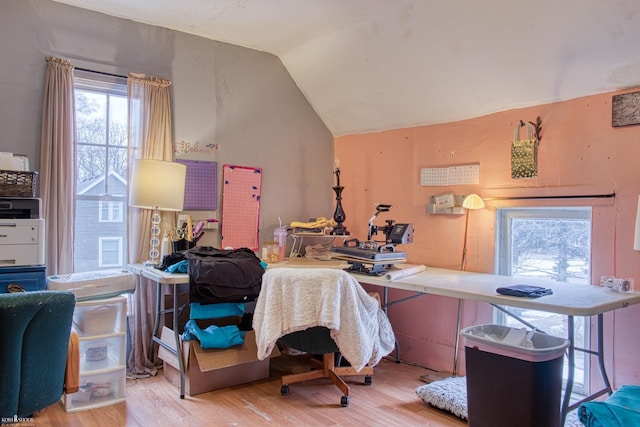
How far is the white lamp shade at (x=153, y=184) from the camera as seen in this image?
320cm

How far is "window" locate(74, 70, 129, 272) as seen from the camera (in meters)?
3.38

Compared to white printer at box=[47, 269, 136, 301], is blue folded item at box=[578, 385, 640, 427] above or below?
below

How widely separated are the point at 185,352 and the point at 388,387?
1326 millimetres

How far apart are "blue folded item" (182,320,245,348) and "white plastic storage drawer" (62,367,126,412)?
17.1 inches

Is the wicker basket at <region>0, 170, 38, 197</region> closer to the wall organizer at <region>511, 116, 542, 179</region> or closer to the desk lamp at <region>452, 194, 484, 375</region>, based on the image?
the desk lamp at <region>452, 194, 484, 375</region>

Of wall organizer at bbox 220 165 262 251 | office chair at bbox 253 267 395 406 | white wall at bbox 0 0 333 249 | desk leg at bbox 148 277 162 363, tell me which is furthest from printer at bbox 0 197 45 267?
wall organizer at bbox 220 165 262 251

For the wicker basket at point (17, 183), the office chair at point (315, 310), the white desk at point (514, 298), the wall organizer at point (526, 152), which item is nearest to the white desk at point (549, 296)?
the white desk at point (514, 298)

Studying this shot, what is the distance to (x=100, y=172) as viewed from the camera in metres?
3.46

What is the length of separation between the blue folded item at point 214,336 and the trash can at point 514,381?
1.43 m

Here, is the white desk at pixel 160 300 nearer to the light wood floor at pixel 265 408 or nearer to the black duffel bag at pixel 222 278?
the black duffel bag at pixel 222 278

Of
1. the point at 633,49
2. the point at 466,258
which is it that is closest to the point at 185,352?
the point at 466,258

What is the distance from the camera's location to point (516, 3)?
2672mm

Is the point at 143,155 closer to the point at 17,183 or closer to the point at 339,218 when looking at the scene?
the point at 17,183

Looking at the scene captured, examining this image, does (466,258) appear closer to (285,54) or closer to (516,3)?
(516,3)
